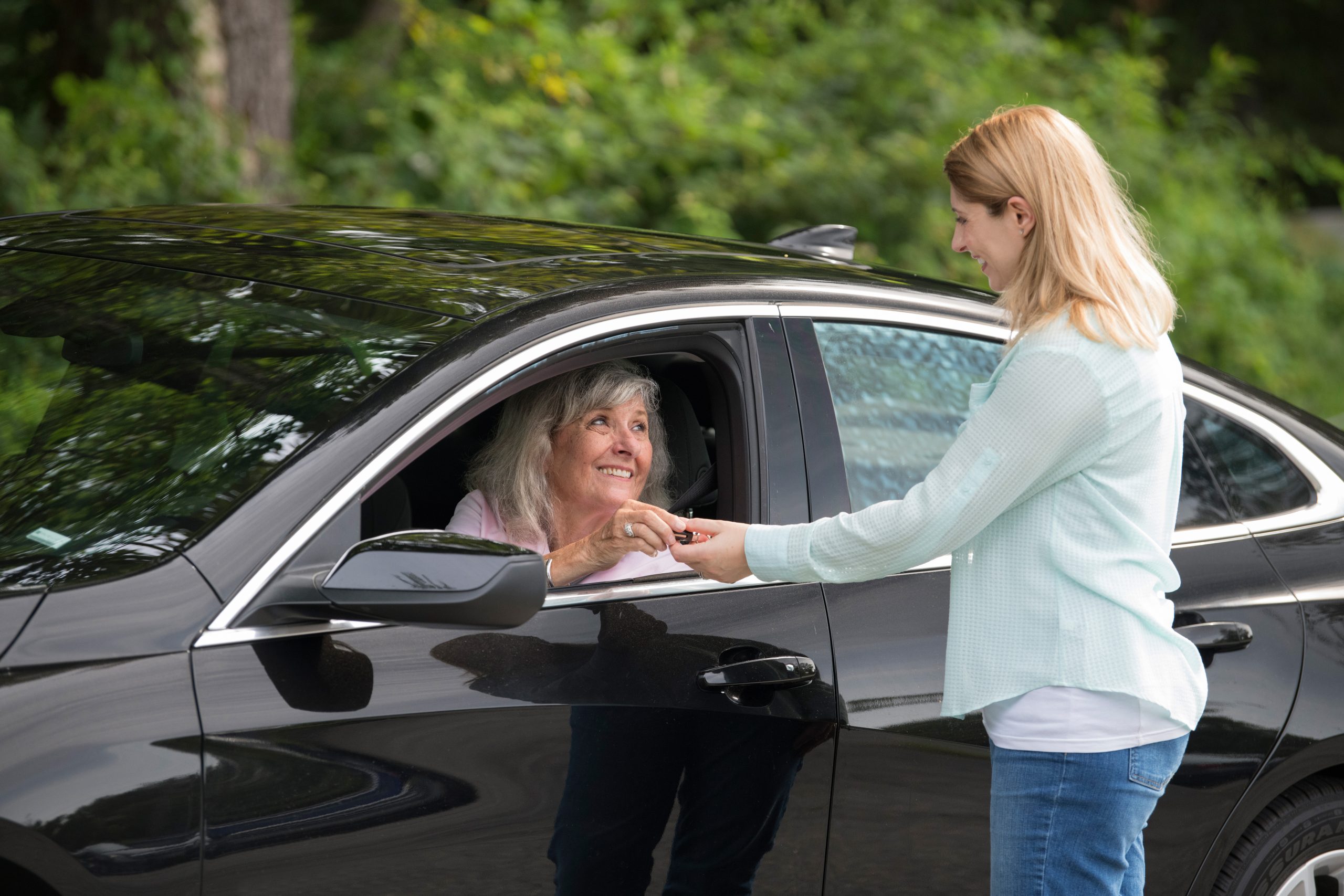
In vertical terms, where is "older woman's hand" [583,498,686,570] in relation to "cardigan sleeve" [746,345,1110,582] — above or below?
below

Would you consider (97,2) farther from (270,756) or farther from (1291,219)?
(1291,219)

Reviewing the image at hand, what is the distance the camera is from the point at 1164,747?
7.52 feet

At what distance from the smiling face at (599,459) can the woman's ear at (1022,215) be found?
3.05ft

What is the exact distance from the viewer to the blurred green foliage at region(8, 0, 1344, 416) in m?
7.85

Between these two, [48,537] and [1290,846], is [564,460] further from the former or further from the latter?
[1290,846]

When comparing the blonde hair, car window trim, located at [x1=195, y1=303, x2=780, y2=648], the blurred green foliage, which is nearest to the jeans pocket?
the blonde hair

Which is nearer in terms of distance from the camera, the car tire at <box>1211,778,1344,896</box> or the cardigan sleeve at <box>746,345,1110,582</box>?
the cardigan sleeve at <box>746,345,1110,582</box>

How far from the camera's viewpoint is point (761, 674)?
2.42 metres

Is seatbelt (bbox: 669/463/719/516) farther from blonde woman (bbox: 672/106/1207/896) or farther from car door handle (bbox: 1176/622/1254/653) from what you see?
car door handle (bbox: 1176/622/1254/653)

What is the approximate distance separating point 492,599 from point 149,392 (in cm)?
85

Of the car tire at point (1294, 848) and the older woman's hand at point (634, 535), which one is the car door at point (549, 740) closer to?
the older woman's hand at point (634, 535)

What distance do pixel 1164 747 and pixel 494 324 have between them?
1266mm

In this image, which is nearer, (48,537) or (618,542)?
(48,537)

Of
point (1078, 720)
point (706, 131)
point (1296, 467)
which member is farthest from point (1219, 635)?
point (706, 131)
